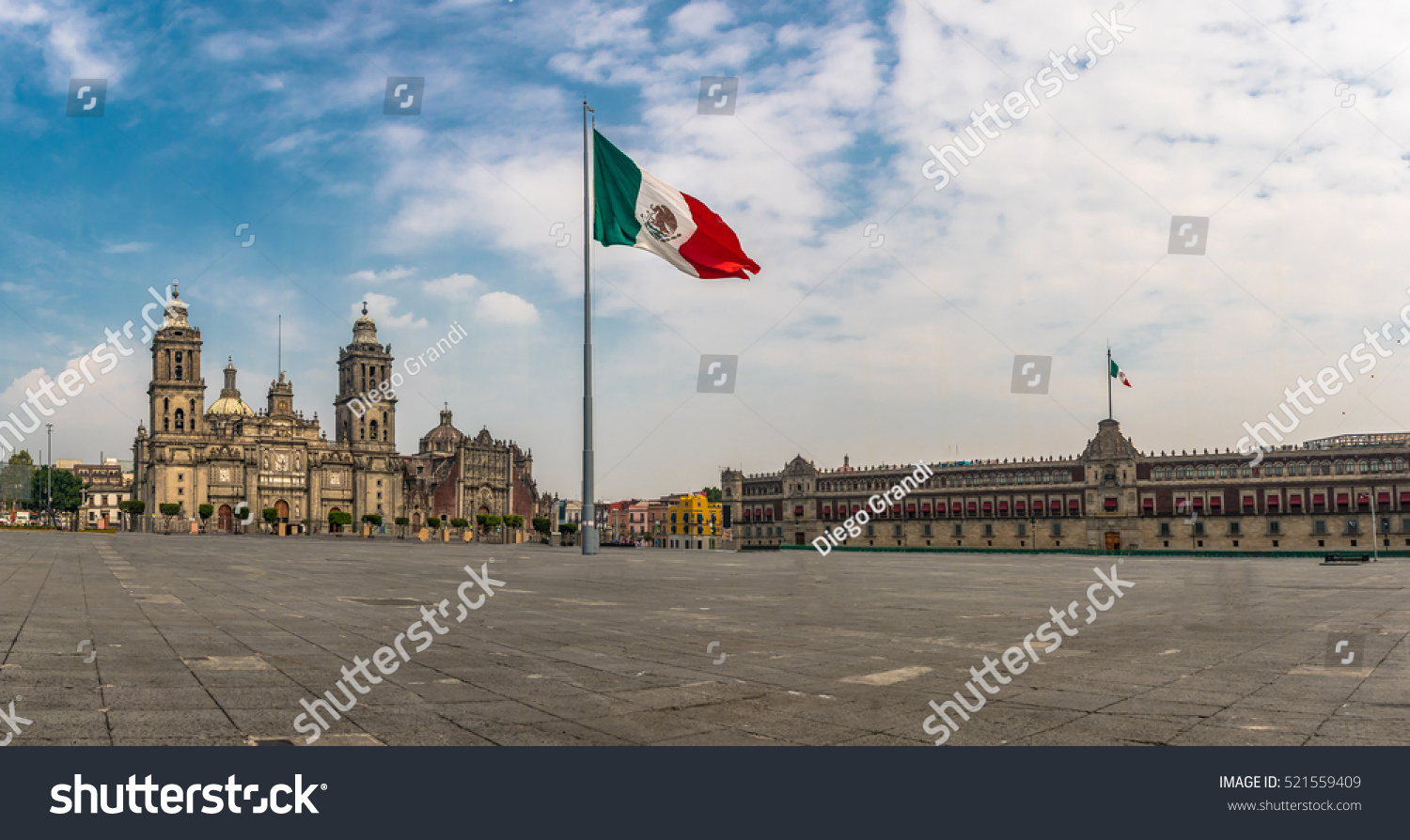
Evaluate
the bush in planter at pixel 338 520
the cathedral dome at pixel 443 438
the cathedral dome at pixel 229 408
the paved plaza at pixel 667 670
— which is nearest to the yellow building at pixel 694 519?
the cathedral dome at pixel 443 438

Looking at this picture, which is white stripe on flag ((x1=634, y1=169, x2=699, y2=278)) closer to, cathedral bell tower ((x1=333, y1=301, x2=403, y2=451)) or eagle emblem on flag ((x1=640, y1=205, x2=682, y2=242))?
eagle emblem on flag ((x1=640, y1=205, x2=682, y2=242))

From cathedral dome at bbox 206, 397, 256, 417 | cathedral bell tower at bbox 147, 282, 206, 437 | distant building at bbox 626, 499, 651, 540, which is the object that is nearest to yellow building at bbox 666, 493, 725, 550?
distant building at bbox 626, 499, 651, 540

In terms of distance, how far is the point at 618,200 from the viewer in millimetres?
20516

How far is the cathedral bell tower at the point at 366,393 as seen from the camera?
12462 centimetres

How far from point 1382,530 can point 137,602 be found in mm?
115261

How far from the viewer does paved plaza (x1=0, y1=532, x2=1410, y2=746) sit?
571cm

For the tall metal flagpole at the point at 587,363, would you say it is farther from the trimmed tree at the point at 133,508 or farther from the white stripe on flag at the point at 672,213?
the trimmed tree at the point at 133,508

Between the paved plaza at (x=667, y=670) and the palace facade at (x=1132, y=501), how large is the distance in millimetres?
99256

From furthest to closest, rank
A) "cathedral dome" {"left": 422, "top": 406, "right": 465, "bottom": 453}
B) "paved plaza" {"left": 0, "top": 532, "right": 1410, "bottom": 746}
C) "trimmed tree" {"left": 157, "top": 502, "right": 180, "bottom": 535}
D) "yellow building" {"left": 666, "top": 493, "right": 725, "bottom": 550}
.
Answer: "yellow building" {"left": 666, "top": 493, "right": 725, "bottom": 550} → "cathedral dome" {"left": 422, "top": 406, "right": 465, "bottom": 453} → "trimmed tree" {"left": 157, "top": 502, "right": 180, "bottom": 535} → "paved plaza" {"left": 0, "top": 532, "right": 1410, "bottom": 746}

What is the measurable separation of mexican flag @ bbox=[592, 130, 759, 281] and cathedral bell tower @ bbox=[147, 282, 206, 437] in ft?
361

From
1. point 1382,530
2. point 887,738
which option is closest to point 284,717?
point 887,738

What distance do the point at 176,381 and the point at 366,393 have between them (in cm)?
2397

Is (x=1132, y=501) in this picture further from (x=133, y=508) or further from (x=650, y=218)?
(x=133, y=508)
